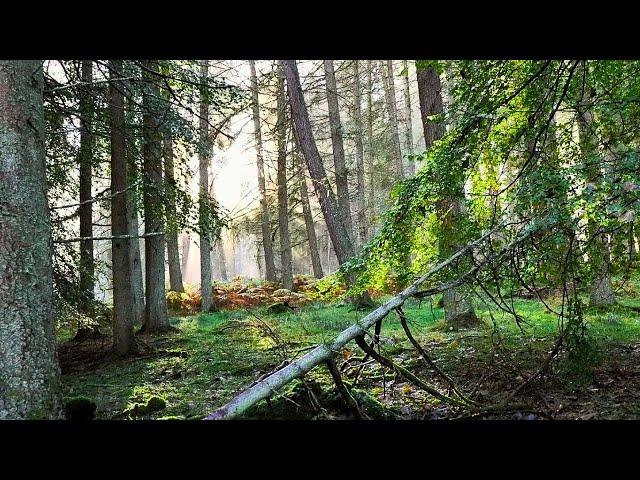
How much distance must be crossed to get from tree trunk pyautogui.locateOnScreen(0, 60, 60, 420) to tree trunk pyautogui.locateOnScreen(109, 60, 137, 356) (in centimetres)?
447

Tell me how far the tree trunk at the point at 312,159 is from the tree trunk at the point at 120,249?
10.5 feet

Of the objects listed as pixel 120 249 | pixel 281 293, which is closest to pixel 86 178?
pixel 120 249

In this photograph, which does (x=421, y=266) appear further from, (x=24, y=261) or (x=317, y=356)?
(x=24, y=261)

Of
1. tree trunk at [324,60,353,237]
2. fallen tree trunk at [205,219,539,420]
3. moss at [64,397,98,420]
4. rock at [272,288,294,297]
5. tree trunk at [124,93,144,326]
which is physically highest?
tree trunk at [324,60,353,237]

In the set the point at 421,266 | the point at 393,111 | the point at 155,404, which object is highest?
the point at 393,111

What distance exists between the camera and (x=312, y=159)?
371 inches

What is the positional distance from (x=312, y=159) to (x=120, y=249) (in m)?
4.06

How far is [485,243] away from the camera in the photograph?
448 cm

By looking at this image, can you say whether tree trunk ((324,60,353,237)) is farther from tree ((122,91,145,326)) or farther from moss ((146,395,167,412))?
moss ((146,395,167,412))

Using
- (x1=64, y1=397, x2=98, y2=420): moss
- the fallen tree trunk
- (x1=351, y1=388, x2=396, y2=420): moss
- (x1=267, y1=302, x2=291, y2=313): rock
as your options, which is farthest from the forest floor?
(x1=267, y1=302, x2=291, y2=313): rock

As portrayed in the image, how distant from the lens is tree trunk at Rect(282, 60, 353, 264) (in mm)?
9227

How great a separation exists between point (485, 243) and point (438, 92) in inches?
160
